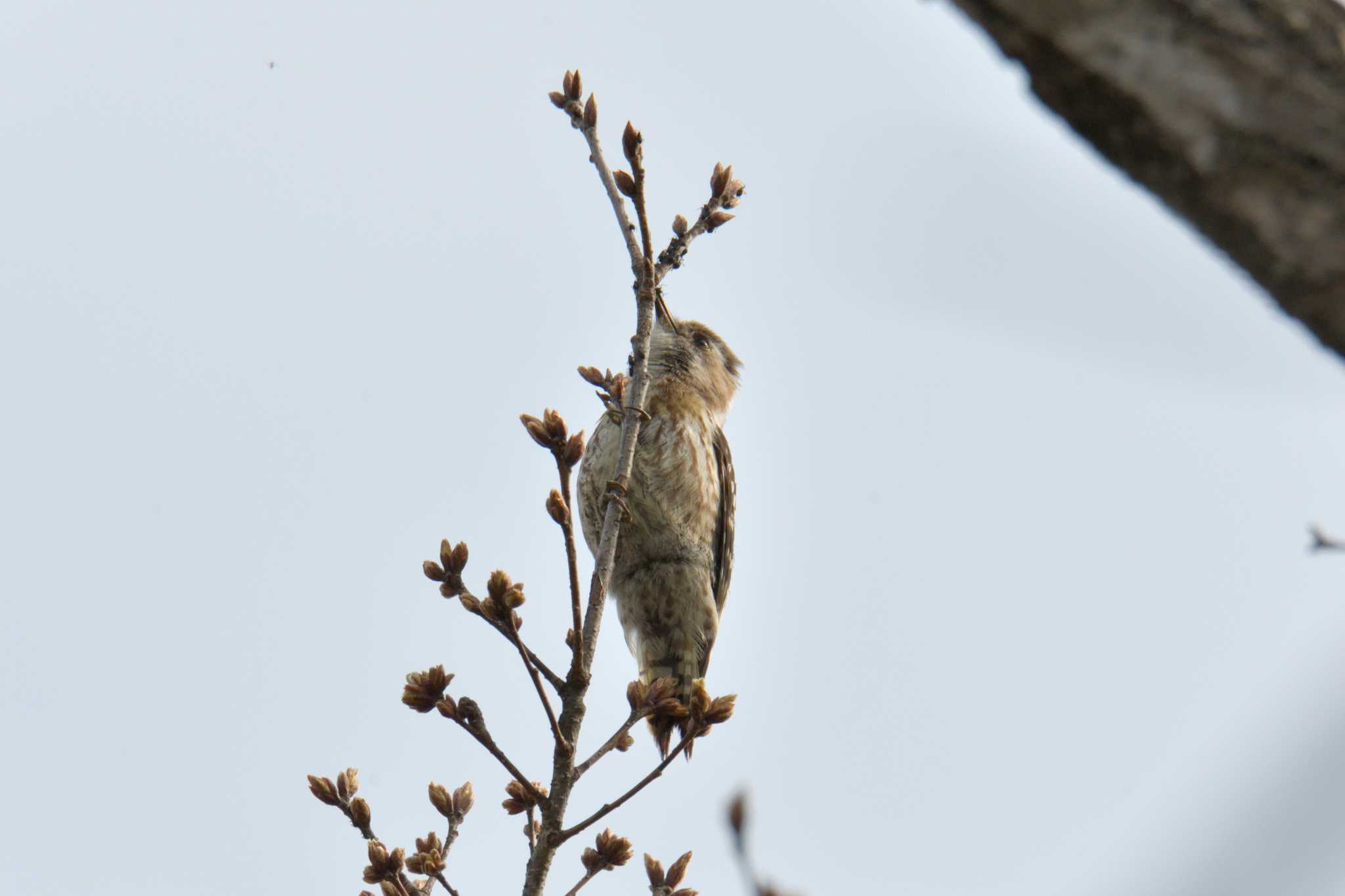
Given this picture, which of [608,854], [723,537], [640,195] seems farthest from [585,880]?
[723,537]

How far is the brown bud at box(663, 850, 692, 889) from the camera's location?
3631 millimetres

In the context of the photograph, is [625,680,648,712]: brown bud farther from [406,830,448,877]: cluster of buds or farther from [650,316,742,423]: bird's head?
[650,316,742,423]: bird's head

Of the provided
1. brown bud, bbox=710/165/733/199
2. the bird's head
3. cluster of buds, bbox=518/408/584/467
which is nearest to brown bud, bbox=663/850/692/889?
cluster of buds, bbox=518/408/584/467

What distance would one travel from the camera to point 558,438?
3713mm

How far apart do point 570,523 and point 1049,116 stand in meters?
2.20

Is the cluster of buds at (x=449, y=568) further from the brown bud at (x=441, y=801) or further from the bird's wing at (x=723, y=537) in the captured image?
the bird's wing at (x=723, y=537)

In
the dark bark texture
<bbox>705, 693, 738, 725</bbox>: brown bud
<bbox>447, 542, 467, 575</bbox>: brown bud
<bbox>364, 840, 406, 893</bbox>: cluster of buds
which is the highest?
<bbox>447, 542, 467, 575</bbox>: brown bud

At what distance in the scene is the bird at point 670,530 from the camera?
6098mm

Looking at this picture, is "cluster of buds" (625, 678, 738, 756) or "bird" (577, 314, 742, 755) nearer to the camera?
"cluster of buds" (625, 678, 738, 756)

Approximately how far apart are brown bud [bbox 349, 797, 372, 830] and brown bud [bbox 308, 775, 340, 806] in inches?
3.2

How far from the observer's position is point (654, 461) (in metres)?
6.13

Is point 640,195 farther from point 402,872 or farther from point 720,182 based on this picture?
point 402,872

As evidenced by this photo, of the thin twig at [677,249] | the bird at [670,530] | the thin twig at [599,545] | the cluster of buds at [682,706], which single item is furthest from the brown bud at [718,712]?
the bird at [670,530]

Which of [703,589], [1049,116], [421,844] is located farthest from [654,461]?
[1049,116]
